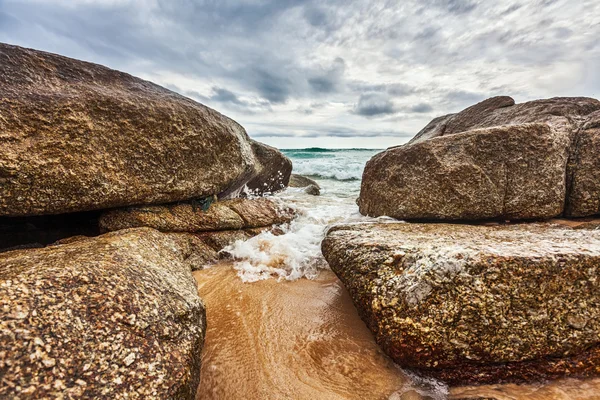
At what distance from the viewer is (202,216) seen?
448 cm

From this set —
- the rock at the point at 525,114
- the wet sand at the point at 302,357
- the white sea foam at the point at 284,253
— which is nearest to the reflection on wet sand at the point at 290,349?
the wet sand at the point at 302,357

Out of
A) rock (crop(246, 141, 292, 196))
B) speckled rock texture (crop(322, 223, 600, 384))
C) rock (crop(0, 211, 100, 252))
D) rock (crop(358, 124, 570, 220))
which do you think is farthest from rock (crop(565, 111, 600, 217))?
rock (crop(0, 211, 100, 252))

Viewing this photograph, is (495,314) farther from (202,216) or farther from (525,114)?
(525,114)

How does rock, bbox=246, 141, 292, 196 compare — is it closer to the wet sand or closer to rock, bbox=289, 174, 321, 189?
rock, bbox=289, 174, 321, 189

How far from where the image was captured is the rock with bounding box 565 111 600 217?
390 centimetres

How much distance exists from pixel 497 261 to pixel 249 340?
2.26 meters

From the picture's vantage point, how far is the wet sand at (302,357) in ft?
6.55

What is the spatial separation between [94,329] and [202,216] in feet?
9.46

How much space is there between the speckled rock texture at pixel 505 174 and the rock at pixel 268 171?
11.7 feet

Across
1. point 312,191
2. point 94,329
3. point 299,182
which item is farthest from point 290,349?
point 299,182

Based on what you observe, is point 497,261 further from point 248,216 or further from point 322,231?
point 248,216

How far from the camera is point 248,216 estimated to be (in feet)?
16.8

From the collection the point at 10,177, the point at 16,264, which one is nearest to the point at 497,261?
the point at 16,264

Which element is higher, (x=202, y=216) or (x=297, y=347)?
(x=202, y=216)
